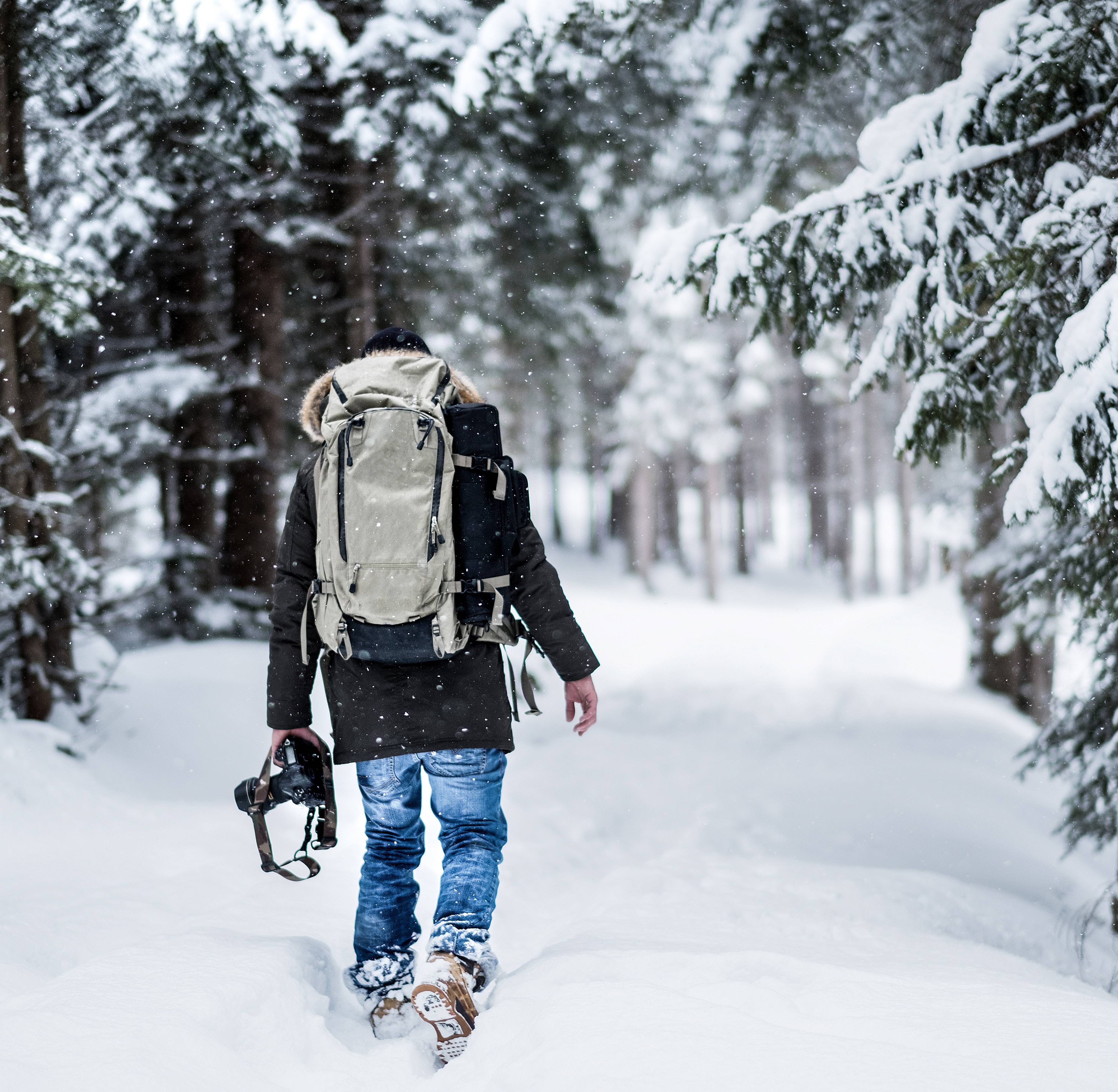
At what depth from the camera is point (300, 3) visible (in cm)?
613

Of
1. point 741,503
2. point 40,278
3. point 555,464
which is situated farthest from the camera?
point 555,464

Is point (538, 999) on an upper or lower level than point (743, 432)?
lower

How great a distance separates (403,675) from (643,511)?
22055mm

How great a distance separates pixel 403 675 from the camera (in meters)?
3.11

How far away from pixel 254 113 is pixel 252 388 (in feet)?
10.7

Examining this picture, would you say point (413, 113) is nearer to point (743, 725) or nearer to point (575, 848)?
point (575, 848)

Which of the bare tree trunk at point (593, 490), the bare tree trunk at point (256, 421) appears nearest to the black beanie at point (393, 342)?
the bare tree trunk at point (256, 421)

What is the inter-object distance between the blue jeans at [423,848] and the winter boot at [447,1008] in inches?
8.6

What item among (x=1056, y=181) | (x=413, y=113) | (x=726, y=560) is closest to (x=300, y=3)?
(x=413, y=113)

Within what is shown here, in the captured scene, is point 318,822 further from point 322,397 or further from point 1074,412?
point 1074,412

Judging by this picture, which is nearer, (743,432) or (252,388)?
(252,388)

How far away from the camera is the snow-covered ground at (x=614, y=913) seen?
2.31 metres

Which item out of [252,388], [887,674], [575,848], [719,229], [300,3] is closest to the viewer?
[719,229]

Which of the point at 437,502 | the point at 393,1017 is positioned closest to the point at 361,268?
the point at 437,502
